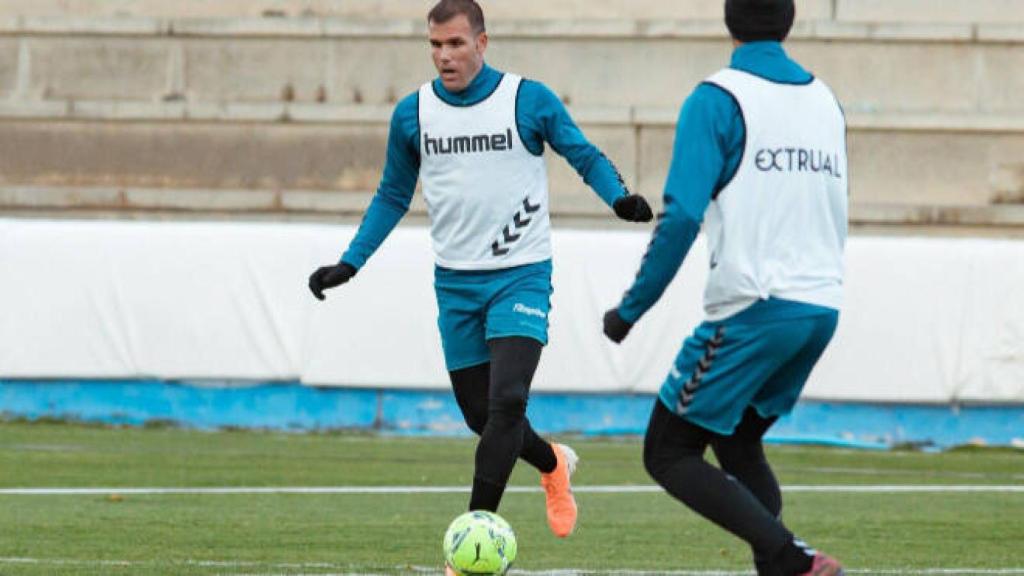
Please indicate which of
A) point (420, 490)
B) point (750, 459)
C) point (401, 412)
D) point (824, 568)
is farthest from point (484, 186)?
point (401, 412)

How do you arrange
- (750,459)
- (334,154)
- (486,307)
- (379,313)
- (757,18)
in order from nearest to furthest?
1. (757,18)
2. (750,459)
3. (486,307)
4. (379,313)
5. (334,154)

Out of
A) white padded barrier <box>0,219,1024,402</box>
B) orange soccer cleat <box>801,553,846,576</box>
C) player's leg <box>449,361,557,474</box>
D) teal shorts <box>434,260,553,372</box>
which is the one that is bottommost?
white padded barrier <box>0,219,1024,402</box>

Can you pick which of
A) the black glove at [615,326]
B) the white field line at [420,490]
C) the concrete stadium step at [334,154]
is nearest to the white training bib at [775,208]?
the black glove at [615,326]

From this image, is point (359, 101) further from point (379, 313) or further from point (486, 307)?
point (486, 307)

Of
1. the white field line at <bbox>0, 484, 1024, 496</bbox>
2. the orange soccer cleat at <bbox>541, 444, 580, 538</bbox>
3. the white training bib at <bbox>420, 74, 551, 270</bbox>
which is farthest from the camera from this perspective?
the white field line at <bbox>0, 484, 1024, 496</bbox>

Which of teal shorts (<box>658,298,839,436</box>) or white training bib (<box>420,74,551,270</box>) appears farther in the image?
white training bib (<box>420,74,551,270</box>)

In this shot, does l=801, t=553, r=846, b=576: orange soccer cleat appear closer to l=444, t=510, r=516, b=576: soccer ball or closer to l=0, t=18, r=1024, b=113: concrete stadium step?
l=444, t=510, r=516, b=576: soccer ball

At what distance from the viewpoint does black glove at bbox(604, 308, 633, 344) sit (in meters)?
6.78

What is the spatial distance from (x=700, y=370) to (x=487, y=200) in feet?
7.83

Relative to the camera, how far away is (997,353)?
57.9ft

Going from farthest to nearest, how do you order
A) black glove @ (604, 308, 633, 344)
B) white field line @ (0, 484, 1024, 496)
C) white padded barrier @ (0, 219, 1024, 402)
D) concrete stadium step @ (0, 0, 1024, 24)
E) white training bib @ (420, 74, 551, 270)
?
concrete stadium step @ (0, 0, 1024, 24) → white padded barrier @ (0, 219, 1024, 402) → white field line @ (0, 484, 1024, 496) → white training bib @ (420, 74, 551, 270) → black glove @ (604, 308, 633, 344)

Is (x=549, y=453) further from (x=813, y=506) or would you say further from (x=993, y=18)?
(x=993, y=18)

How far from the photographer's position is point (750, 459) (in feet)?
23.7

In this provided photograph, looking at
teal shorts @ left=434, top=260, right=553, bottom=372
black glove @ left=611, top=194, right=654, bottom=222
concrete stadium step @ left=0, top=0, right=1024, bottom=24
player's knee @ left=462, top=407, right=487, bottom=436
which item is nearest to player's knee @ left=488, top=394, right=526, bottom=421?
teal shorts @ left=434, top=260, right=553, bottom=372
